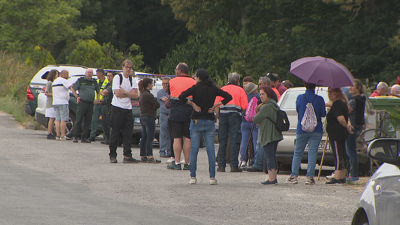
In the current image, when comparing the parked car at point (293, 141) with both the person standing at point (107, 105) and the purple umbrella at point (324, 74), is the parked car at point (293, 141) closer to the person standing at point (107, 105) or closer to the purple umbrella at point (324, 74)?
the purple umbrella at point (324, 74)

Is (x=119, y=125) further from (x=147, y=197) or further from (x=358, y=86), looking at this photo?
(x=358, y=86)

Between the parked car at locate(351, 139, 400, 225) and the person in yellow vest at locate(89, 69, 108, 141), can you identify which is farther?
the person in yellow vest at locate(89, 69, 108, 141)

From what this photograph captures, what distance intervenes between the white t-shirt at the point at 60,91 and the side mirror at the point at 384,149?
14.4m

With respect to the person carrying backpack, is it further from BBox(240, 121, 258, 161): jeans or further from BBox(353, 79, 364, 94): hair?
BBox(240, 121, 258, 161): jeans

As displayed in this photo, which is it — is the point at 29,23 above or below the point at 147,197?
above

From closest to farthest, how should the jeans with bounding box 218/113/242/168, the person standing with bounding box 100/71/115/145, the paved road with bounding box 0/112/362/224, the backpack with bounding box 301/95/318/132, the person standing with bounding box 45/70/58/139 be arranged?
the paved road with bounding box 0/112/362/224 < the backpack with bounding box 301/95/318/132 < the jeans with bounding box 218/113/242/168 < the person standing with bounding box 100/71/115/145 < the person standing with bounding box 45/70/58/139

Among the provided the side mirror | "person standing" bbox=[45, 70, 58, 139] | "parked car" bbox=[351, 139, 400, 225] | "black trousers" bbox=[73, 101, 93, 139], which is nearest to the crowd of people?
"black trousers" bbox=[73, 101, 93, 139]

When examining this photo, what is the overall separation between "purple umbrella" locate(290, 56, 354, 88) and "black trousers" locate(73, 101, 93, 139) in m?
8.60

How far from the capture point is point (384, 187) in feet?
14.7

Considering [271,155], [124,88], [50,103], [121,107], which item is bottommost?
[271,155]

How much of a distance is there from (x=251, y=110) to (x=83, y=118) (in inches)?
281

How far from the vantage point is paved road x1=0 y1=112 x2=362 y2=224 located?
7469 millimetres

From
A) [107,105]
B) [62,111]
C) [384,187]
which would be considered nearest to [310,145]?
[384,187]

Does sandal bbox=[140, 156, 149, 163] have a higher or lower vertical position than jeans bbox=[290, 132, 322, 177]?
lower
